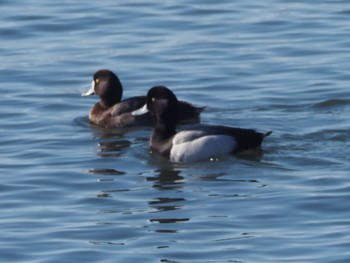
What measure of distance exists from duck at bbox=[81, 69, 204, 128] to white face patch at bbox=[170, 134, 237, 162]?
100 cm

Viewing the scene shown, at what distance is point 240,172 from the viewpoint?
14898mm

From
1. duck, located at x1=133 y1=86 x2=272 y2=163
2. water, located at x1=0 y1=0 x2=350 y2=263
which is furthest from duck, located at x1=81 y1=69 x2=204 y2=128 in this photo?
duck, located at x1=133 y1=86 x2=272 y2=163

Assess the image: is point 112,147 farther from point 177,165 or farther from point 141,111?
point 177,165

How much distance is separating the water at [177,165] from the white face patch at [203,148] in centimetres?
15

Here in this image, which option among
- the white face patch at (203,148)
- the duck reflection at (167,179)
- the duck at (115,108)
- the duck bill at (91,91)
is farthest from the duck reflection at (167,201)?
the duck bill at (91,91)

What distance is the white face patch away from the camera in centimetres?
1560

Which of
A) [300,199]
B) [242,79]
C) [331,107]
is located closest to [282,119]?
[331,107]

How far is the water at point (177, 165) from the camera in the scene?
40.4ft

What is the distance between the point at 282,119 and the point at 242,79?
2.07 metres

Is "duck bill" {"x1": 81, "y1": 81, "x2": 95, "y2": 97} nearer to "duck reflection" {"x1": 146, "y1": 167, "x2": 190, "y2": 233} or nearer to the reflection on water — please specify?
the reflection on water

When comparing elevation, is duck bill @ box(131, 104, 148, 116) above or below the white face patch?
above

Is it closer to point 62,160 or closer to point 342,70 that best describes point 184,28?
point 342,70

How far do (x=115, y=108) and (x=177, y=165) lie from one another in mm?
2330

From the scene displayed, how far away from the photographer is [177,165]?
1551 centimetres
